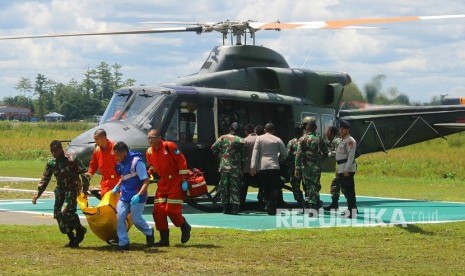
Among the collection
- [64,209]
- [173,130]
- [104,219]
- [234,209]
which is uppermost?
[173,130]

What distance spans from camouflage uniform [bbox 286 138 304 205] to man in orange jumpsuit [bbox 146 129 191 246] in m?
5.17

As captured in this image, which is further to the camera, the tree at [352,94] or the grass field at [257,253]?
the tree at [352,94]

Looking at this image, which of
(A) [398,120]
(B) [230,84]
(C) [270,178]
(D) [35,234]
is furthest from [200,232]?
(A) [398,120]

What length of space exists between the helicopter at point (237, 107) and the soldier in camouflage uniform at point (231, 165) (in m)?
0.87

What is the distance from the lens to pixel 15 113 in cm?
14975

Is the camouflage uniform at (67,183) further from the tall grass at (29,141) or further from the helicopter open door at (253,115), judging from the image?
the tall grass at (29,141)

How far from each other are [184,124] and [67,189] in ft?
20.1

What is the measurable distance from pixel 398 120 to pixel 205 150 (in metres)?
6.42

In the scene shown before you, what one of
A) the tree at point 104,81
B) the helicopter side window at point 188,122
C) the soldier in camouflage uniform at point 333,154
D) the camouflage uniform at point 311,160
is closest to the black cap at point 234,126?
the helicopter side window at point 188,122

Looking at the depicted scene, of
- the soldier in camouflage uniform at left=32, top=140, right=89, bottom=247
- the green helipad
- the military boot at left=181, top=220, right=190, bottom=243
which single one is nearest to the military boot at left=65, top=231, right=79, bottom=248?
the soldier in camouflage uniform at left=32, top=140, right=89, bottom=247

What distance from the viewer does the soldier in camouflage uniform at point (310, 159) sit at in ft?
59.4

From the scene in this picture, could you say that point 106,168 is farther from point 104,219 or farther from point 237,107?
point 237,107

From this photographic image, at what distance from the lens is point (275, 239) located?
47.2 feet

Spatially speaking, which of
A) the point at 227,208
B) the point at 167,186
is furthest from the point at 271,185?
the point at 167,186
